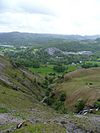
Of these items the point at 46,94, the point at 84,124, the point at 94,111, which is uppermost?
the point at 84,124

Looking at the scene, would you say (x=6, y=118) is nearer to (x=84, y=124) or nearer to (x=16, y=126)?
(x=16, y=126)

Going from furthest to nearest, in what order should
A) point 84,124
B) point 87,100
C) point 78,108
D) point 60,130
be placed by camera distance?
point 87,100 → point 78,108 → point 84,124 → point 60,130

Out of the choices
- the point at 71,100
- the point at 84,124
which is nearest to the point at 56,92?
the point at 71,100

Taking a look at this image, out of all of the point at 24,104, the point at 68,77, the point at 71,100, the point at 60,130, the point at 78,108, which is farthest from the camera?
the point at 68,77

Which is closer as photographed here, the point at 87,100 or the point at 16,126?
the point at 16,126

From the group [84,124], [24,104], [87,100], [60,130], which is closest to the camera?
[60,130]

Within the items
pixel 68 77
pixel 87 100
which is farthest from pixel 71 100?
pixel 68 77

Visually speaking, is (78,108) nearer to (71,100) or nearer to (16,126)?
(71,100)

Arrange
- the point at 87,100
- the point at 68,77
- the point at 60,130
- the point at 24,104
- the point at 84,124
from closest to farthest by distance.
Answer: the point at 60,130
the point at 84,124
the point at 24,104
the point at 87,100
the point at 68,77

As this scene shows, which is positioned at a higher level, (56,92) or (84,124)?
(84,124)
